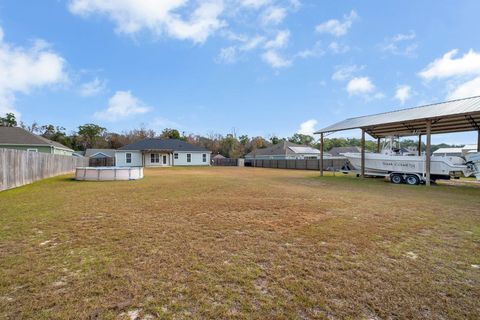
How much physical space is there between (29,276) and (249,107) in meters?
31.3

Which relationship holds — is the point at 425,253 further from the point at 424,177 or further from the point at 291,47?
the point at 291,47

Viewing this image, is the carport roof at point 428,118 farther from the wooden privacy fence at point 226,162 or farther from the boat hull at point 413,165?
the wooden privacy fence at point 226,162

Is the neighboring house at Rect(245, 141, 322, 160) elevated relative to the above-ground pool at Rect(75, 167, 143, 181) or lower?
elevated

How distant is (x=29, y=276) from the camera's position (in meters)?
2.47

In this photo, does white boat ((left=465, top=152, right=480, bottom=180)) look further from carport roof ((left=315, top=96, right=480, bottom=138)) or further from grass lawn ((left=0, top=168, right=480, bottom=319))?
grass lawn ((left=0, top=168, right=480, bottom=319))

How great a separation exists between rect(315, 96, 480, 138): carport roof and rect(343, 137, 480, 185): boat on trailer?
1452 millimetres

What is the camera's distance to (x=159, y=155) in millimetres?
30891

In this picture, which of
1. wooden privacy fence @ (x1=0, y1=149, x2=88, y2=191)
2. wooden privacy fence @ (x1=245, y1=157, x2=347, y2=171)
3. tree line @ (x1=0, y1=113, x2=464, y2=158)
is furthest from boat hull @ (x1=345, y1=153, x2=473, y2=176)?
tree line @ (x1=0, y1=113, x2=464, y2=158)

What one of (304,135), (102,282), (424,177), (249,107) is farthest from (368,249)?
(304,135)

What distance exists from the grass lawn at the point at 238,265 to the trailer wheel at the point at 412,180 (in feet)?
25.5

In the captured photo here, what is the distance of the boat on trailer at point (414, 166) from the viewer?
11.1m

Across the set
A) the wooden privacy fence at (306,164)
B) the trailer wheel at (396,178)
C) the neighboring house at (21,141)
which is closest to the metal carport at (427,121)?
the trailer wheel at (396,178)

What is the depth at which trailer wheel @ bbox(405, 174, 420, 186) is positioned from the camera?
475 inches

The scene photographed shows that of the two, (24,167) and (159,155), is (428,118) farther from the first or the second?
(159,155)
